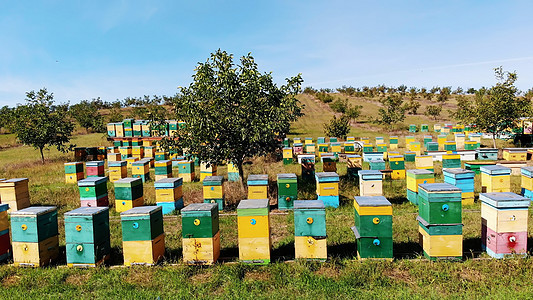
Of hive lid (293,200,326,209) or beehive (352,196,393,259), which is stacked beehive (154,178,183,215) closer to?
hive lid (293,200,326,209)

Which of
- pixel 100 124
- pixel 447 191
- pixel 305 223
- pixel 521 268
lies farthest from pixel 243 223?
pixel 100 124

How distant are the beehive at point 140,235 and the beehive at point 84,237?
49 centimetres

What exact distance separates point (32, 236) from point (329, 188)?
7.26 meters

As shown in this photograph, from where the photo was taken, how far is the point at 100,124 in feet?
169

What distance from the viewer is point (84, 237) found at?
5863mm

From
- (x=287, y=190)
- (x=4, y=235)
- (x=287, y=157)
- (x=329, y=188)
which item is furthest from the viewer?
(x=287, y=157)

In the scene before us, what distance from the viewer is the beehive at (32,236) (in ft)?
19.5

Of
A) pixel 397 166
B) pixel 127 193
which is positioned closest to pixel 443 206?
pixel 127 193

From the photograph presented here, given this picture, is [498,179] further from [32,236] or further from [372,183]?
[32,236]

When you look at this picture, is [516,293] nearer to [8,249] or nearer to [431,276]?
[431,276]

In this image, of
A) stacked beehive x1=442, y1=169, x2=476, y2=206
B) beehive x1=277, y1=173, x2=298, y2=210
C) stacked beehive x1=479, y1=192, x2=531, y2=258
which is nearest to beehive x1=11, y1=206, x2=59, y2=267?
beehive x1=277, y1=173, x2=298, y2=210

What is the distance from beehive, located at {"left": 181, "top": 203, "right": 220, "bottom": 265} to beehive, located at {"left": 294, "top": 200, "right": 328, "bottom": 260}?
1.49 m

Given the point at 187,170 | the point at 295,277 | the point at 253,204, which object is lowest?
the point at 295,277

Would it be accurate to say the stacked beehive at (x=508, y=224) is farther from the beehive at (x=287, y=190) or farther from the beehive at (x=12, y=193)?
the beehive at (x=12, y=193)
